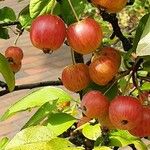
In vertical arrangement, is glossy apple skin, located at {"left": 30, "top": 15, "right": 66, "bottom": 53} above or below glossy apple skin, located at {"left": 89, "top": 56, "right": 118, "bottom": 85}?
above

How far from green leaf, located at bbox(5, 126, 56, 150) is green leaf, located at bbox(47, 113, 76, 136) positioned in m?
0.15

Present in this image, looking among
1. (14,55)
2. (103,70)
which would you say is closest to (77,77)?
(103,70)

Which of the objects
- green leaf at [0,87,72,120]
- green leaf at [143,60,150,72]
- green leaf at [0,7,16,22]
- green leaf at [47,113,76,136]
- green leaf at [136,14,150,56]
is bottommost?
green leaf at [47,113,76,136]

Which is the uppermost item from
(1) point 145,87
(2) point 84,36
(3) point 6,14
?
(2) point 84,36

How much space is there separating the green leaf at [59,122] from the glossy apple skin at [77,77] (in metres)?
0.08

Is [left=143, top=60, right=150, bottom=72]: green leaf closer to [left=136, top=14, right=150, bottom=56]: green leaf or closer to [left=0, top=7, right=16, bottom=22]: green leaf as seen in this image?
[left=136, top=14, right=150, bottom=56]: green leaf

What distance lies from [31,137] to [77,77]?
0.14m

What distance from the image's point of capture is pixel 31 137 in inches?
29.3

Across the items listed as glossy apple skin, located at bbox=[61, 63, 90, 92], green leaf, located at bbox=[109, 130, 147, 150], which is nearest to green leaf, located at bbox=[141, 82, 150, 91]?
green leaf, located at bbox=[109, 130, 147, 150]

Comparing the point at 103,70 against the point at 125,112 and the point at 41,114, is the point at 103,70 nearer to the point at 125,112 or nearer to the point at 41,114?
the point at 125,112

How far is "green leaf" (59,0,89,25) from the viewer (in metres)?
0.86

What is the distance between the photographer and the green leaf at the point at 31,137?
2.41ft

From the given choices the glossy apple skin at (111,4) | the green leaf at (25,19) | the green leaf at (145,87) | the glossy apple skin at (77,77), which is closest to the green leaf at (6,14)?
the green leaf at (25,19)

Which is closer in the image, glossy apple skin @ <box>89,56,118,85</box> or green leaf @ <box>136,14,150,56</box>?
green leaf @ <box>136,14,150,56</box>
